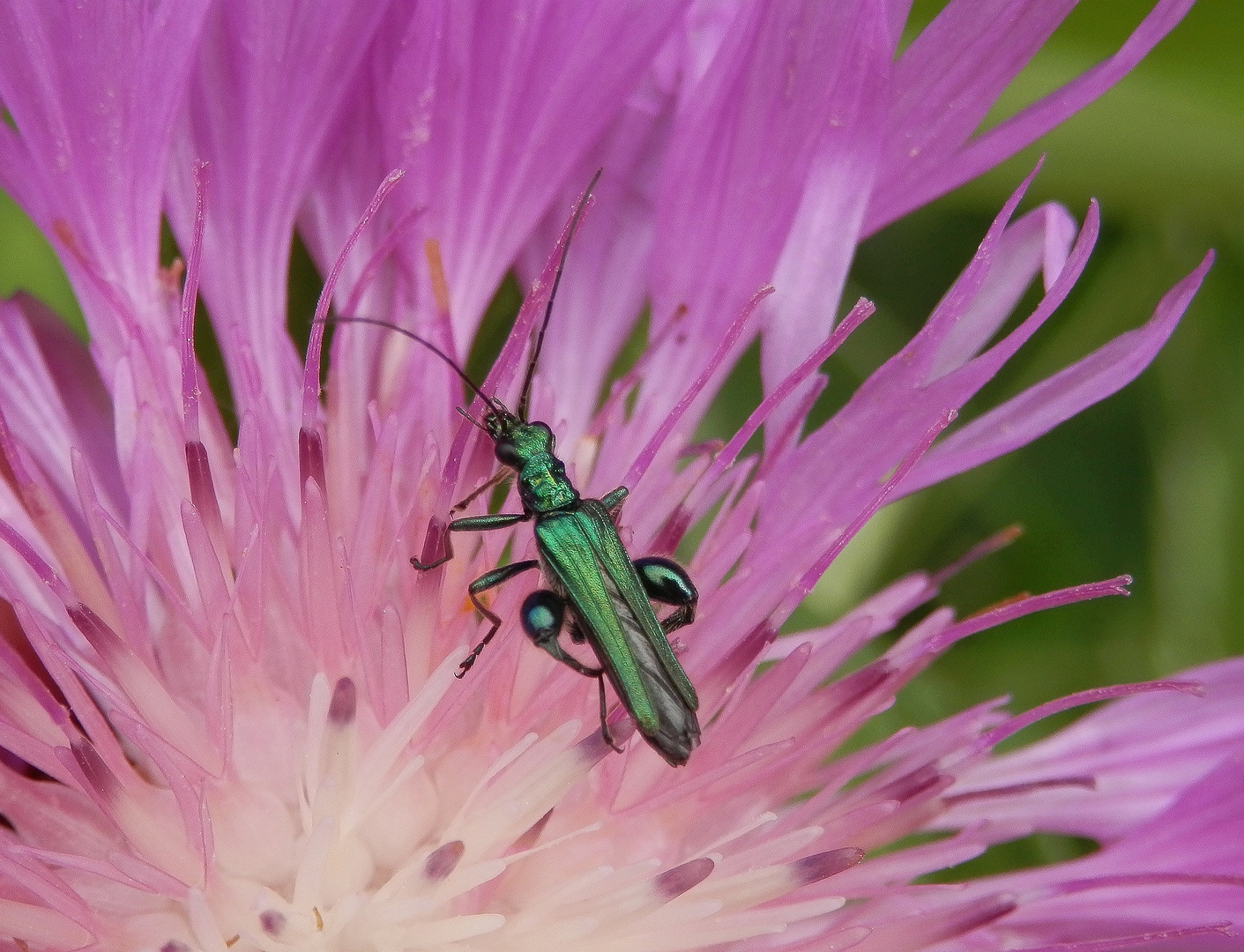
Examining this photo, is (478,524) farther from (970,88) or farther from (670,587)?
(970,88)

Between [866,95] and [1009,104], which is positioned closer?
[866,95]

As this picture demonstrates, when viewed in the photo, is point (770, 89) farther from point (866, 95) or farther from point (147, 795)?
point (147, 795)

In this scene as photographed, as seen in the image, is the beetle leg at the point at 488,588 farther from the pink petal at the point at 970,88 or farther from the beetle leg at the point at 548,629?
the pink petal at the point at 970,88

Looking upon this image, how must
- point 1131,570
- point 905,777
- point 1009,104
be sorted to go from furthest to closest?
point 1131,570
point 1009,104
point 905,777

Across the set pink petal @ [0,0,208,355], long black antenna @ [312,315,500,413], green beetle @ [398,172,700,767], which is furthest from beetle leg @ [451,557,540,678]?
pink petal @ [0,0,208,355]

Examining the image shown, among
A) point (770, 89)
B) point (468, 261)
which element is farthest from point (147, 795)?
point (770, 89)

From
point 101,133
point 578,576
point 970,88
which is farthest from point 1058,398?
point 101,133
